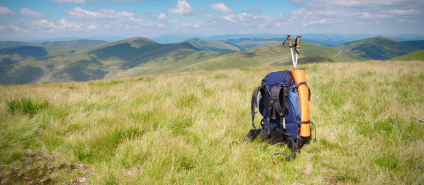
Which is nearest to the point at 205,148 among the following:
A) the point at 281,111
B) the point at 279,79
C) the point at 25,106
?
the point at 281,111

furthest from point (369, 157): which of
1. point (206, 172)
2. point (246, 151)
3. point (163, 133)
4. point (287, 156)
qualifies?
point (163, 133)

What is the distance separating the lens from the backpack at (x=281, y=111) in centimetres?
295

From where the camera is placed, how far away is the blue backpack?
116 inches

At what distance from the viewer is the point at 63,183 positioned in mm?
2234

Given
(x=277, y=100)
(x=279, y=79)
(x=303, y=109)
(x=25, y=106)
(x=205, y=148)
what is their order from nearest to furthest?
(x=205, y=148), (x=277, y=100), (x=303, y=109), (x=279, y=79), (x=25, y=106)

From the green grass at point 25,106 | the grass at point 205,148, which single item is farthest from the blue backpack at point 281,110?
the green grass at point 25,106

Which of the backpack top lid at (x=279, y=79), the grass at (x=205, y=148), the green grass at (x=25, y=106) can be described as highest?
the backpack top lid at (x=279, y=79)

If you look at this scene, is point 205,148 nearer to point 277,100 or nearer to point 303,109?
point 277,100

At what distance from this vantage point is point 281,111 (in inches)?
116

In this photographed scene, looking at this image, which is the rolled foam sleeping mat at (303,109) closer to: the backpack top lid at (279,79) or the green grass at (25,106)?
the backpack top lid at (279,79)

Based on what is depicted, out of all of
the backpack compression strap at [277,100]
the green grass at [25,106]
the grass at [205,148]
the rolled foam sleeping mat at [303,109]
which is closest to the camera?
the grass at [205,148]

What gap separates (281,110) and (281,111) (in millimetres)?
19

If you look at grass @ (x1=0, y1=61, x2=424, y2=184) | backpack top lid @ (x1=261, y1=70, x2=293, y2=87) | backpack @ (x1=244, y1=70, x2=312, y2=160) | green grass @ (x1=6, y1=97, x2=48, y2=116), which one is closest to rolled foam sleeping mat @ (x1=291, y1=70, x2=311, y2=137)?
backpack @ (x1=244, y1=70, x2=312, y2=160)

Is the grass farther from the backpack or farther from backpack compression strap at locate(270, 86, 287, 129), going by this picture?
backpack compression strap at locate(270, 86, 287, 129)
